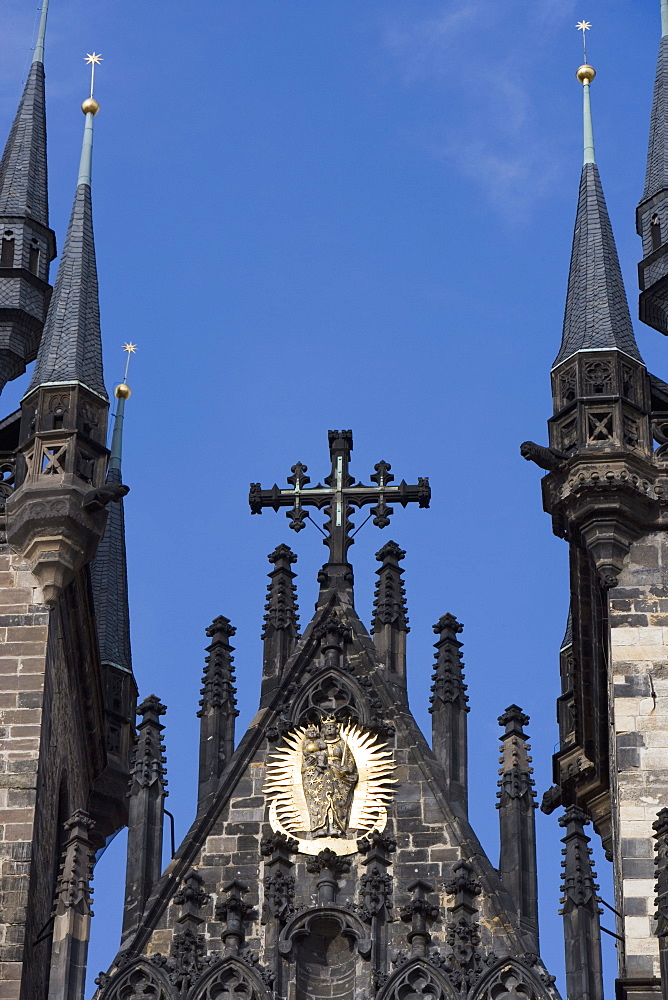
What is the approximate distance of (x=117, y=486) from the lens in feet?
104

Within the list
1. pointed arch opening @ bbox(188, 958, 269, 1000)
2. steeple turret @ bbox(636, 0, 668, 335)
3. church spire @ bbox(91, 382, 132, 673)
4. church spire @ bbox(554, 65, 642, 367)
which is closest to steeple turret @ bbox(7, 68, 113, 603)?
church spire @ bbox(91, 382, 132, 673)

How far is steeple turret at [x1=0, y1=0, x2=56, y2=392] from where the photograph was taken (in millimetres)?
36156

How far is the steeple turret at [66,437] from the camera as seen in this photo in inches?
1238

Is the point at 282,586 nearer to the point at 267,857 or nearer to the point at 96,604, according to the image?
the point at 267,857

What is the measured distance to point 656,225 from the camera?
3609cm

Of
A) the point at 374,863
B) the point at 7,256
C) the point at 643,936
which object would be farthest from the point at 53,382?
the point at 643,936

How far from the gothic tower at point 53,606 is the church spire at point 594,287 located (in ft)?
15.5

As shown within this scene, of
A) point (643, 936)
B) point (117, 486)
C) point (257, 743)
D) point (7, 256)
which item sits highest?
point (7, 256)

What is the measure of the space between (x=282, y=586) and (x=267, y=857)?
3116 millimetres

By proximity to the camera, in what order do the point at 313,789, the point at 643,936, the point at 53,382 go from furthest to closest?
the point at 53,382 → the point at 313,789 → the point at 643,936

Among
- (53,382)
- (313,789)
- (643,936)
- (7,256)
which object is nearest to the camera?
(643,936)

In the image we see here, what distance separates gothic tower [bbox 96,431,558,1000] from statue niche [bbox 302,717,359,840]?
→ 0.7 inches

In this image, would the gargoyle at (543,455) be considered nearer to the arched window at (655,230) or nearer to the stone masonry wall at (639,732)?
the stone masonry wall at (639,732)

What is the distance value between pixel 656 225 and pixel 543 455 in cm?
549
